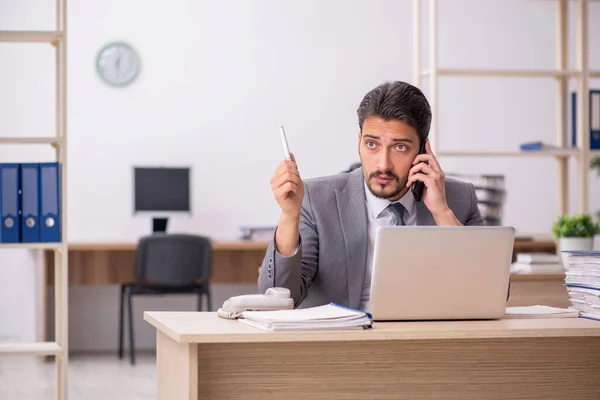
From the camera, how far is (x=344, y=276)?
2330 millimetres

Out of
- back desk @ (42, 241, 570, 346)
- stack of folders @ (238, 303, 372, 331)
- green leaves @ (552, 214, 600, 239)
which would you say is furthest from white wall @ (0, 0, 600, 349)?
stack of folders @ (238, 303, 372, 331)

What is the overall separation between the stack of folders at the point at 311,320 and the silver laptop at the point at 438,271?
0.35ft

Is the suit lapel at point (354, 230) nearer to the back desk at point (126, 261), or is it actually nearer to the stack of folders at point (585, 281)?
the stack of folders at point (585, 281)

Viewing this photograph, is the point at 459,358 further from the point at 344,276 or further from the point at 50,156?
the point at 50,156

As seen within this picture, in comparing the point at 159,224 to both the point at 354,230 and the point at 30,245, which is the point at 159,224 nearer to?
the point at 30,245

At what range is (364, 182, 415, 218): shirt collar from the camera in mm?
2422

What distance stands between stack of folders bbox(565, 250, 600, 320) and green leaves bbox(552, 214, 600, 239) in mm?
1959

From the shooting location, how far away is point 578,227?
4074 millimetres

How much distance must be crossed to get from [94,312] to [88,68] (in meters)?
1.80

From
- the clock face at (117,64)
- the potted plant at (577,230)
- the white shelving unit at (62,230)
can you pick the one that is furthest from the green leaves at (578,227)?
the clock face at (117,64)

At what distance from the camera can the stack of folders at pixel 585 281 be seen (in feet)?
6.79

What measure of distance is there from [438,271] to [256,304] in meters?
0.40

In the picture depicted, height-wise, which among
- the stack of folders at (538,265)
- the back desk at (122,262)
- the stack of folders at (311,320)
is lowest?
the back desk at (122,262)

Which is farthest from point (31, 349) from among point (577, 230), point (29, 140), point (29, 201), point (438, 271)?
point (577, 230)
